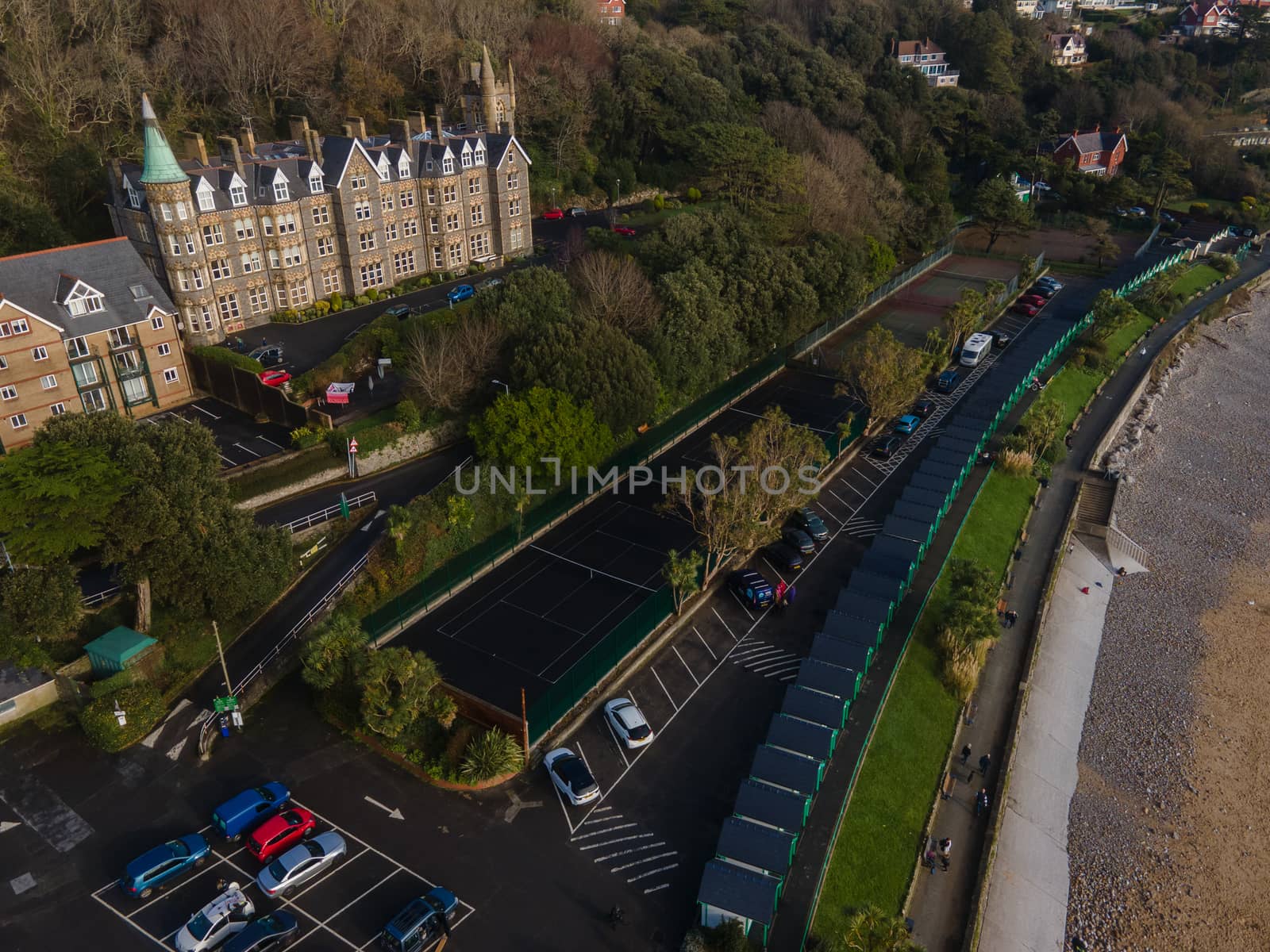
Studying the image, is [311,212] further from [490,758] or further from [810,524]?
[490,758]

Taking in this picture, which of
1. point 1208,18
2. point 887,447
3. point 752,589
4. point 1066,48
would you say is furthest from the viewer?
point 1208,18

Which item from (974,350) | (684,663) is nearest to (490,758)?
(684,663)

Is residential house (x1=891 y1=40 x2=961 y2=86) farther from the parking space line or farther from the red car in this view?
the red car

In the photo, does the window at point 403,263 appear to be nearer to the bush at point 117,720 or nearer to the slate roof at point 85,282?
the slate roof at point 85,282

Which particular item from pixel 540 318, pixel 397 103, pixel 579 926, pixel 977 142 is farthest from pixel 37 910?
pixel 977 142

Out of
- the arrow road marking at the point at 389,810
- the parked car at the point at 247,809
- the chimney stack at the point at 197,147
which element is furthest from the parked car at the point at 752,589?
the chimney stack at the point at 197,147

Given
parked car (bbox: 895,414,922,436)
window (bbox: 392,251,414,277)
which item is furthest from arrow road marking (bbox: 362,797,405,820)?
window (bbox: 392,251,414,277)
